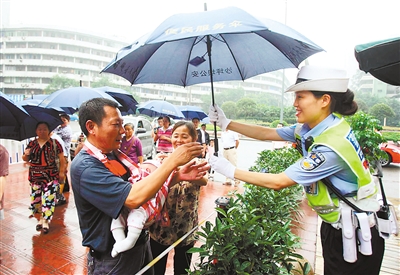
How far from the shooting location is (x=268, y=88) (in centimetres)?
6253

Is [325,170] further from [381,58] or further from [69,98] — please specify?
[69,98]

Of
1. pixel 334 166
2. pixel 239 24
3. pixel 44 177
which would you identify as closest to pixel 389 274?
pixel 334 166

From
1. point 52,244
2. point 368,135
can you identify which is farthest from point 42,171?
point 368,135

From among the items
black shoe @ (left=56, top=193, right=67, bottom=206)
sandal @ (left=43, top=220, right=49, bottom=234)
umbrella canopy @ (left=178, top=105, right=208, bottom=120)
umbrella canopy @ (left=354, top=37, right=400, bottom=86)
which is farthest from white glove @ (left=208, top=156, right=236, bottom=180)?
umbrella canopy @ (left=178, top=105, right=208, bottom=120)

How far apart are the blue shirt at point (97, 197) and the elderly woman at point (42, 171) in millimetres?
2917

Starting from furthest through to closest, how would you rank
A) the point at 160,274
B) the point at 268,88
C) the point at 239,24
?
the point at 268,88 → the point at 160,274 → the point at 239,24

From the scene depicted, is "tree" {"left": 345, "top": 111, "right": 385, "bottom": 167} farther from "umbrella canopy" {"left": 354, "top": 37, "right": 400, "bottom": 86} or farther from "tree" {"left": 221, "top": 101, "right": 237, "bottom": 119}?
"tree" {"left": 221, "top": 101, "right": 237, "bottom": 119}

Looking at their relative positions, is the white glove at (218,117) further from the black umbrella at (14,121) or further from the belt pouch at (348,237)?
the black umbrella at (14,121)

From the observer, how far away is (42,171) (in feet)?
12.5

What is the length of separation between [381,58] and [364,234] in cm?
110

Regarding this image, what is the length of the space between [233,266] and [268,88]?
6434 centimetres

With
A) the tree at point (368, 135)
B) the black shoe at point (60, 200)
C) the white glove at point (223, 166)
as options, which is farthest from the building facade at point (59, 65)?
the white glove at point (223, 166)

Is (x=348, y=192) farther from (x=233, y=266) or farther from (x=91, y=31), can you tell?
(x=91, y=31)

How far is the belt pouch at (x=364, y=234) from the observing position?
1539 millimetres
